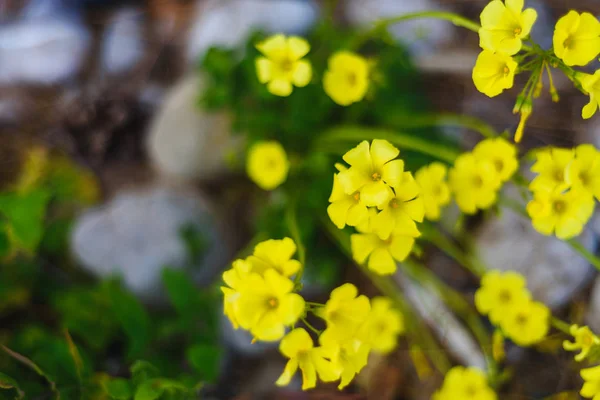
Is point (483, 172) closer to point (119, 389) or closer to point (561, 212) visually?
point (561, 212)

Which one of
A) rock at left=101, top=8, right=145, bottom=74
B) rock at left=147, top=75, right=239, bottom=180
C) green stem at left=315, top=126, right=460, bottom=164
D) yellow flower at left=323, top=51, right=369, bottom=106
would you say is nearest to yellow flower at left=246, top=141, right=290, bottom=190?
green stem at left=315, top=126, right=460, bottom=164

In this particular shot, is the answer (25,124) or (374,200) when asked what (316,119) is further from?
(25,124)

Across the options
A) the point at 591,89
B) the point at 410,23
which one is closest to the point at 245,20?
the point at 410,23

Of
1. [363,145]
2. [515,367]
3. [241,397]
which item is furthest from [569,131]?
[241,397]

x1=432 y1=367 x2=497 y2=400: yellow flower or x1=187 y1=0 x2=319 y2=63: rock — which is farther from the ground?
x1=187 y1=0 x2=319 y2=63: rock

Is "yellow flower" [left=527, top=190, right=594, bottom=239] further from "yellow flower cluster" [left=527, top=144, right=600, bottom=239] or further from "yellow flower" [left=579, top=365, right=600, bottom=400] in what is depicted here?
"yellow flower" [left=579, top=365, right=600, bottom=400]

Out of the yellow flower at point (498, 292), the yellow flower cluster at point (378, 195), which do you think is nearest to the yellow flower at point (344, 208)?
the yellow flower cluster at point (378, 195)
